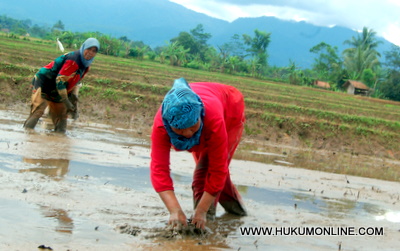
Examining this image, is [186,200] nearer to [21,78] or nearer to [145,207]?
[145,207]

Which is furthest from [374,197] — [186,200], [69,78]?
[69,78]

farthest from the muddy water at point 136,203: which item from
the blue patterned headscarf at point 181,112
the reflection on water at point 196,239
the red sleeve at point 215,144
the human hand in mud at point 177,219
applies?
the blue patterned headscarf at point 181,112

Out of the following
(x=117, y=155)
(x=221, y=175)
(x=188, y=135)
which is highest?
(x=188, y=135)

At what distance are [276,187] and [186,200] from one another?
1.65 m

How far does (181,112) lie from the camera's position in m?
2.71

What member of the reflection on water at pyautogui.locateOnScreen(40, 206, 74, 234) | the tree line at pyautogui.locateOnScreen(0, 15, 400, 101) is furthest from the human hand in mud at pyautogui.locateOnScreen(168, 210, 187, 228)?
the tree line at pyautogui.locateOnScreen(0, 15, 400, 101)

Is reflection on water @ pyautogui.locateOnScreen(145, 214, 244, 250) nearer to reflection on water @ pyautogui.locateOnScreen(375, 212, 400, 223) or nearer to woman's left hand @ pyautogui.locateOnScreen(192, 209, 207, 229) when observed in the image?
woman's left hand @ pyautogui.locateOnScreen(192, 209, 207, 229)

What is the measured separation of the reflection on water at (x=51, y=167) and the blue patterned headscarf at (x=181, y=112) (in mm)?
2137

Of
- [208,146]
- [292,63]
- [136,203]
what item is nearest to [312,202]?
[136,203]

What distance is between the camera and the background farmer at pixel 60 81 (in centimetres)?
720

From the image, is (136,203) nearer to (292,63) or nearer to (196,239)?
(196,239)

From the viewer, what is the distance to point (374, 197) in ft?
19.5

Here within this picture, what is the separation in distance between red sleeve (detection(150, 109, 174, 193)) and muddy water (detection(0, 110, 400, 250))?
0.42 metres

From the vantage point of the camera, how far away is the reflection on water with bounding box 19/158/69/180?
4719 mm
